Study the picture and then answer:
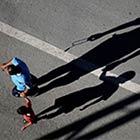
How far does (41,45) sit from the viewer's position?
10711 millimetres

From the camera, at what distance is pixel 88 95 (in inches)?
404

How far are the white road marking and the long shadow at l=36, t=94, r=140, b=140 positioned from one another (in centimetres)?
35

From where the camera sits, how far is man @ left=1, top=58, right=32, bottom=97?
9.15 metres

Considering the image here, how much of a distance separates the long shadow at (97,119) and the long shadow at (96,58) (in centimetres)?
100

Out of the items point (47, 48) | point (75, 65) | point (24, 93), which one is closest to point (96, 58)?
point (75, 65)

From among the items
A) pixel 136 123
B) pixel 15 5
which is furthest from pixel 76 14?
pixel 136 123

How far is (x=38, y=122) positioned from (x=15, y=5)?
124 inches

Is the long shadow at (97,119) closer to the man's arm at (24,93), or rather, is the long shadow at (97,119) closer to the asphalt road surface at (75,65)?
the asphalt road surface at (75,65)

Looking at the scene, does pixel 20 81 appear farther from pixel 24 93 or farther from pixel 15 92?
pixel 15 92

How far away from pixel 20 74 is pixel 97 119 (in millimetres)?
2132

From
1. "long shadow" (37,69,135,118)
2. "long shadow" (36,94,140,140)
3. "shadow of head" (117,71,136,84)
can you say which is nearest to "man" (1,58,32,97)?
"long shadow" (37,69,135,118)

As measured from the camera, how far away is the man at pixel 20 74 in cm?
915

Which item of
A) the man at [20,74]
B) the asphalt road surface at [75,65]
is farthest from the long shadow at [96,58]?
the man at [20,74]

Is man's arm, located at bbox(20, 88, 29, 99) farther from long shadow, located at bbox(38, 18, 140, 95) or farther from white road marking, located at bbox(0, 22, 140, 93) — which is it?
white road marking, located at bbox(0, 22, 140, 93)
